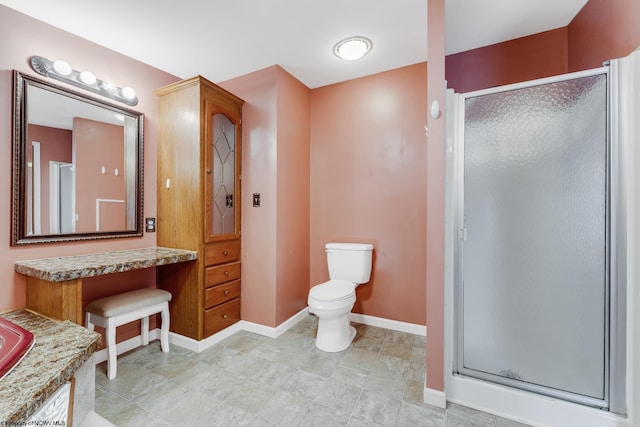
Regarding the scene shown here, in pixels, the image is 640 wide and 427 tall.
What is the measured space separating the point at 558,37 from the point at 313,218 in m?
2.51

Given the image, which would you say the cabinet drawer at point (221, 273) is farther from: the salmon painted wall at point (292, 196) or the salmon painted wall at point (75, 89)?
the salmon painted wall at point (75, 89)

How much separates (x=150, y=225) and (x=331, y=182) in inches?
69.8

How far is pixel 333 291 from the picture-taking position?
2227 millimetres

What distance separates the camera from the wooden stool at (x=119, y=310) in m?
1.78

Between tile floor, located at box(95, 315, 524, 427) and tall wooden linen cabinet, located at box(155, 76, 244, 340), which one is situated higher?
tall wooden linen cabinet, located at box(155, 76, 244, 340)

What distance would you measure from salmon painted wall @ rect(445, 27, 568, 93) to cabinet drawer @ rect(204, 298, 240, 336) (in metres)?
2.81

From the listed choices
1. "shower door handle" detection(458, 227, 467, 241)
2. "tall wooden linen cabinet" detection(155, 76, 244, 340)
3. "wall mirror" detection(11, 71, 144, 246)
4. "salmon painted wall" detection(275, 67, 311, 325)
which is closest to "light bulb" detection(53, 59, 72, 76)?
"wall mirror" detection(11, 71, 144, 246)

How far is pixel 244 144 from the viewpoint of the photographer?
2.59 meters

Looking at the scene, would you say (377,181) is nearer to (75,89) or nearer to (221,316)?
(221,316)

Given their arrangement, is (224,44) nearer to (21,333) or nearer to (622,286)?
(21,333)

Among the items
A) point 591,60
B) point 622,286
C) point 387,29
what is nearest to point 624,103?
point 591,60

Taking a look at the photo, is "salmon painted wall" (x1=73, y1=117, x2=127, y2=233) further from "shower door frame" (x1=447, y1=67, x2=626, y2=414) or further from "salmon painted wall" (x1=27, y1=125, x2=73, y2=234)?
"shower door frame" (x1=447, y1=67, x2=626, y2=414)

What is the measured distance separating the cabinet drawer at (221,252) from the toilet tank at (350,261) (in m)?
0.89

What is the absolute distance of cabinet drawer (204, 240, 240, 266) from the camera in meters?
2.24
